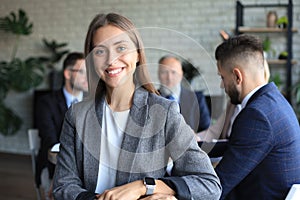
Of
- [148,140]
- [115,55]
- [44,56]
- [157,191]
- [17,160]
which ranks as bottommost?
[17,160]

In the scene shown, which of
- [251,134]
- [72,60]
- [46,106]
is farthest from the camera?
[72,60]

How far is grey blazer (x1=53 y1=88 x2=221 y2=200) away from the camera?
1267mm

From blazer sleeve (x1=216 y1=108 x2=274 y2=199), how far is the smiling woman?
48cm

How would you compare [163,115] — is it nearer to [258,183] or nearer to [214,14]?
[258,183]

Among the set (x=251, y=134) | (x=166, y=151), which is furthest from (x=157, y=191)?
(x=251, y=134)

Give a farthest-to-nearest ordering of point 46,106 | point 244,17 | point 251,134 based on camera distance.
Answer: point 244,17
point 46,106
point 251,134

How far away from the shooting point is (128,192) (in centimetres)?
124

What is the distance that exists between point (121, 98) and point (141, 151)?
0.20 m

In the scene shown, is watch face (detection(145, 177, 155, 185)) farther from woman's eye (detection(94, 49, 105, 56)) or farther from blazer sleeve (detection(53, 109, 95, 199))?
woman's eye (detection(94, 49, 105, 56))

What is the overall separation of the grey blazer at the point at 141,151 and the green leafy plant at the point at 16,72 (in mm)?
5183

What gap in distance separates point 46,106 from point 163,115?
2.18 m

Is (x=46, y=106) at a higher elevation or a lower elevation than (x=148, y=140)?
lower

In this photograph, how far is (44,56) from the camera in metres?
6.61

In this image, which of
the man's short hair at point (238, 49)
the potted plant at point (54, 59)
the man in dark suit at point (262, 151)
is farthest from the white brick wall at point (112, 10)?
the man in dark suit at point (262, 151)
